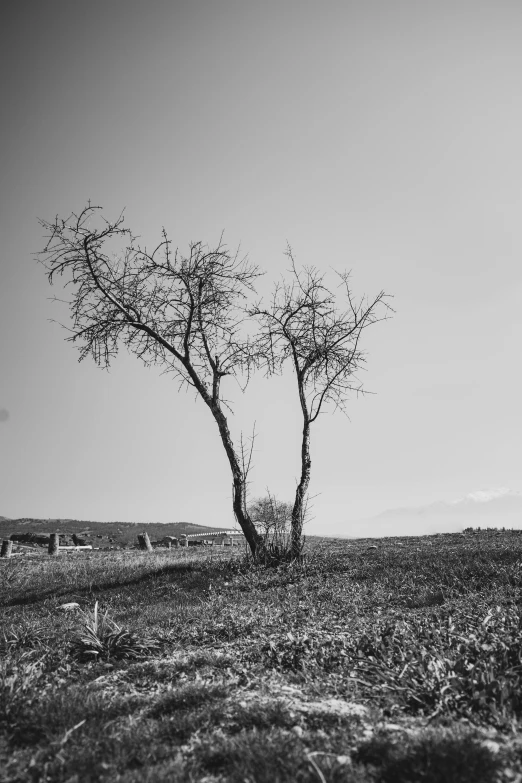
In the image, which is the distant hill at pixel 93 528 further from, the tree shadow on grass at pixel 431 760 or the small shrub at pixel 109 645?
the tree shadow on grass at pixel 431 760

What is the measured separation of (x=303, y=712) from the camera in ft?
11.8

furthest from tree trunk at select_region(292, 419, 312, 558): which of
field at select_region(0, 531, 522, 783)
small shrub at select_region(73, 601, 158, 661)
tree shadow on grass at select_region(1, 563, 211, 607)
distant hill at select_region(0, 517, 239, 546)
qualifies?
distant hill at select_region(0, 517, 239, 546)

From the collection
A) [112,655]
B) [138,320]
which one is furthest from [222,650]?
[138,320]

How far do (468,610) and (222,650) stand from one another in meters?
3.75

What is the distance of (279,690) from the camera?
Answer: 4117 mm

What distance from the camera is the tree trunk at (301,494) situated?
13.1 m

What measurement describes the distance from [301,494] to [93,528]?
49.9m

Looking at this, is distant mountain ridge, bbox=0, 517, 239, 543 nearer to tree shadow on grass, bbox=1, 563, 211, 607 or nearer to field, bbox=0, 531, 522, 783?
tree shadow on grass, bbox=1, 563, 211, 607

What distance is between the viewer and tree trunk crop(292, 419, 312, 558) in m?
13.1

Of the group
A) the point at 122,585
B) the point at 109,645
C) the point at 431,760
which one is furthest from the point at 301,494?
the point at 431,760

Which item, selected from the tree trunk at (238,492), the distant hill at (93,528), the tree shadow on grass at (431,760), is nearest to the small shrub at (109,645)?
the tree shadow on grass at (431,760)

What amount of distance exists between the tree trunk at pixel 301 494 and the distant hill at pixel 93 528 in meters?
39.4

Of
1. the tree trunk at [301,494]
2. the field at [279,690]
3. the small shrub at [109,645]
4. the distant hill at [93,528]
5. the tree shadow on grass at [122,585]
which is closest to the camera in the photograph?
the field at [279,690]

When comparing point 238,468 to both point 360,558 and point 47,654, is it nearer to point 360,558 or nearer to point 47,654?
point 360,558
